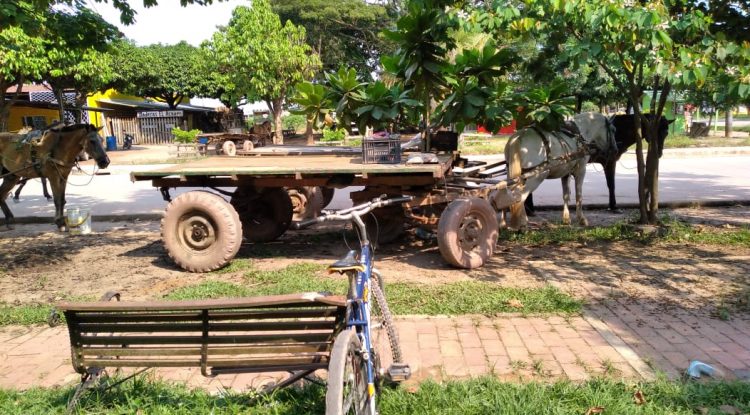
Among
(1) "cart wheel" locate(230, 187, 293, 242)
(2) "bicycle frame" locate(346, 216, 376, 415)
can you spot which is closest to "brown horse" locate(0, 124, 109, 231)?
(1) "cart wheel" locate(230, 187, 293, 242)

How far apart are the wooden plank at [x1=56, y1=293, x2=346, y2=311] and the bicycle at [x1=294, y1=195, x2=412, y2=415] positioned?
143 mm

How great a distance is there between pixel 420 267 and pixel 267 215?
2.68m

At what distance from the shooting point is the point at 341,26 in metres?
39.2

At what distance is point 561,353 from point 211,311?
8.48 ft

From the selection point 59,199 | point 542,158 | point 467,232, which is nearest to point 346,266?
point 467,232

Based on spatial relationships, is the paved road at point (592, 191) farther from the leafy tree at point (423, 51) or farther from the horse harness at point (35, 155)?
the leafy tree at point (423, 51)

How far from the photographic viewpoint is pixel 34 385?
4207 millimetres

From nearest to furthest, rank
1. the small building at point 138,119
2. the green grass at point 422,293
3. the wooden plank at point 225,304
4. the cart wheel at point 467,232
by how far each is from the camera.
→ 1. the wooden plank at point 225,304
2. the green grass at point 422,293
3. the cart wheel at point 467,232
4. the small building at point 138,119

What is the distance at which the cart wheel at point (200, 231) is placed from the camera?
697 centimetres

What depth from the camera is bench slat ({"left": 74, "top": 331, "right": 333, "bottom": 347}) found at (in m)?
3.24

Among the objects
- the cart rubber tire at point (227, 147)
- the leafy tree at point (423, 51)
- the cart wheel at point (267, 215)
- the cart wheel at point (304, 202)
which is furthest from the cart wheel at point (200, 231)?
the cart rubber tire at point (227, 147)

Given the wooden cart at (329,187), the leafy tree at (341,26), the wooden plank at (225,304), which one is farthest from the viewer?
the leafy tree at (341,26)

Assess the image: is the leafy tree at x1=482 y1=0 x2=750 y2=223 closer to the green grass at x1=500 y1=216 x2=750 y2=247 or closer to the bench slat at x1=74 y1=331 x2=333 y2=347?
the green grass at x1=500 y1=216 x2=750 y2=247

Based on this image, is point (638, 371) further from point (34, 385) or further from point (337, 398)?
point (34, 385)
